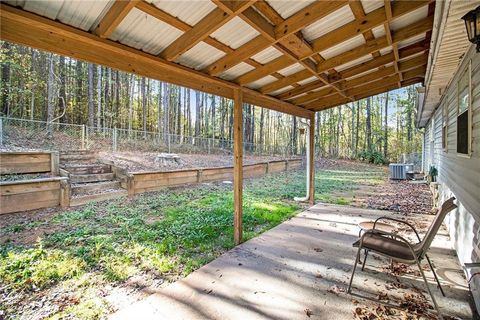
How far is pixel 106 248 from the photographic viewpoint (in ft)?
11.1

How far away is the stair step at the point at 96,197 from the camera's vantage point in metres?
5.14

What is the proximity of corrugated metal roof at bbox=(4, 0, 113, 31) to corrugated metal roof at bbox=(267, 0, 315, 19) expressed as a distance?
1.30 meters

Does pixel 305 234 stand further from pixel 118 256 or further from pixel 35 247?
pixel 35 247

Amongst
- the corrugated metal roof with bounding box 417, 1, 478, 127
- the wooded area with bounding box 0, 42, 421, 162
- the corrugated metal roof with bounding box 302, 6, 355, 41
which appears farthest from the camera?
the wooded area with bounding box 0, 42, 421, 162

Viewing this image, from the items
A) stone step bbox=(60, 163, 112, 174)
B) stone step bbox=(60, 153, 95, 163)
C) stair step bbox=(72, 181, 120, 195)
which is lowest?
stair step bbox=(72, 181, 120, 195)

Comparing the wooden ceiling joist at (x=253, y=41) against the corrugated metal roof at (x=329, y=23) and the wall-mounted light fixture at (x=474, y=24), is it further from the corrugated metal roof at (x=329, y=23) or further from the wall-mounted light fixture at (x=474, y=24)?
the wall-mounted light fixture at (x=474, y=24)

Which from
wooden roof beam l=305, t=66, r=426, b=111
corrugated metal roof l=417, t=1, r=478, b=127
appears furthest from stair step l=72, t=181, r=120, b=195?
corrugated metal roof l=417, t=1, r=478, b=127

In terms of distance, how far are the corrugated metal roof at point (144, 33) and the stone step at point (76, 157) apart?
6.09 meters

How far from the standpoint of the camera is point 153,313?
2.11 meters

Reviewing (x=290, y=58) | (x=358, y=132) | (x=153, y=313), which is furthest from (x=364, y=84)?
(x=358, y=132)

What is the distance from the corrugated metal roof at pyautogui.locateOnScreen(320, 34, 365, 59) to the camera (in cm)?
300

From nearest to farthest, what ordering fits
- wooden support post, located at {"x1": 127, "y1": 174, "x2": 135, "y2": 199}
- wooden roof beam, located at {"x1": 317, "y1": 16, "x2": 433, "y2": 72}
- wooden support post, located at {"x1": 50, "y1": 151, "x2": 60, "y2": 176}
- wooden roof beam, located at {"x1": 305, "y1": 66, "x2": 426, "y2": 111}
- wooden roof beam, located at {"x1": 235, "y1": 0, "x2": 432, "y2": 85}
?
1. wooden roof beam, located at {"x1": 235, "y1": 0, "x2": 432, "y2": 85}
2. wooden roof beam, located at {"x1": 317, "y1": 16, "x2": 433, "y2": 72}
3. wooden roof beam, located at {"x1": 305, "y1": 66, "x2": 426, "y2": 111}
4. wooden support post, located at {"x1": 50, "y1": 151, "x2": 60, "y2": 176}
5. wooden support post, located at {"x1": 127, "y1": 174, "x2": 135, "y2": 199}

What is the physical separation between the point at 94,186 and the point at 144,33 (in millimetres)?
4800

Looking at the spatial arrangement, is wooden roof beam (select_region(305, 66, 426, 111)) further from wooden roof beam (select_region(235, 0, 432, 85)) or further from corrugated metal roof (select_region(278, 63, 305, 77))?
wooden roof beam (select_region(235, 0, 432, 85))
